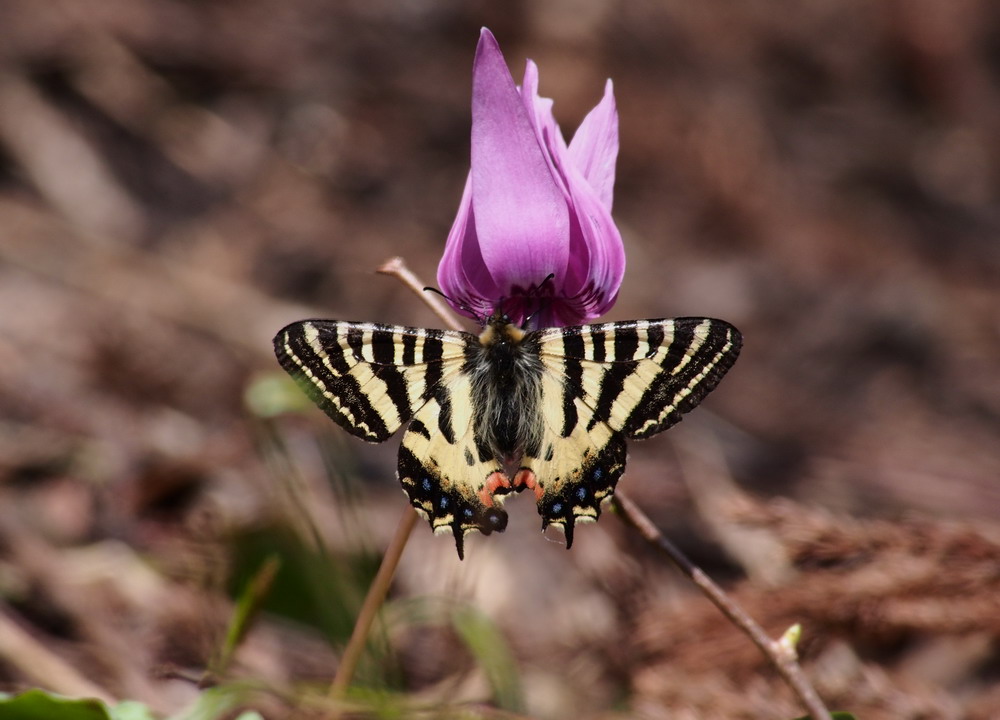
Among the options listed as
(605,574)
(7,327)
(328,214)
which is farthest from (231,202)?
(605,574)

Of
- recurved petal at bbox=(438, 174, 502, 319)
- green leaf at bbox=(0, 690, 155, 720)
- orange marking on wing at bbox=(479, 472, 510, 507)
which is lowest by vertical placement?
green leaf at bbox=(0, 690, 155, 720)

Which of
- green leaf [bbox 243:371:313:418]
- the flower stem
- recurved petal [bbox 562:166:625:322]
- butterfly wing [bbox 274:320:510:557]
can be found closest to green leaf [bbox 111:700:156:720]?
the flower stem

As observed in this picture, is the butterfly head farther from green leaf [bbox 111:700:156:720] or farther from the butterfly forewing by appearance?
green leaf [bbox 111:700:156:720]

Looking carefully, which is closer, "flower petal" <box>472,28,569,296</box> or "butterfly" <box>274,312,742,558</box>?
"flower petal" <box>472,28,569,296</box>

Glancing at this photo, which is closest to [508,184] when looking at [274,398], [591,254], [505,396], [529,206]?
[529,206]

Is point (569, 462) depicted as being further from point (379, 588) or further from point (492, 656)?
point (492, 656)

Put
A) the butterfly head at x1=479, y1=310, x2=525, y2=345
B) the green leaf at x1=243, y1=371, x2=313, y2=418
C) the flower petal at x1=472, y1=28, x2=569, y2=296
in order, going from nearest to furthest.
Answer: the flower petal at x1=472, y1=28, x2=569, y2=296, the butterfly head at x1=479, y1=310, x2=525, y2=345, the green leaf at x1=243, y1=371, x2=313, y2=418

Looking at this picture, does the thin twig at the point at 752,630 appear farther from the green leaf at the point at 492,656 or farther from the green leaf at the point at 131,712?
the green leaf at the point at 131,712
